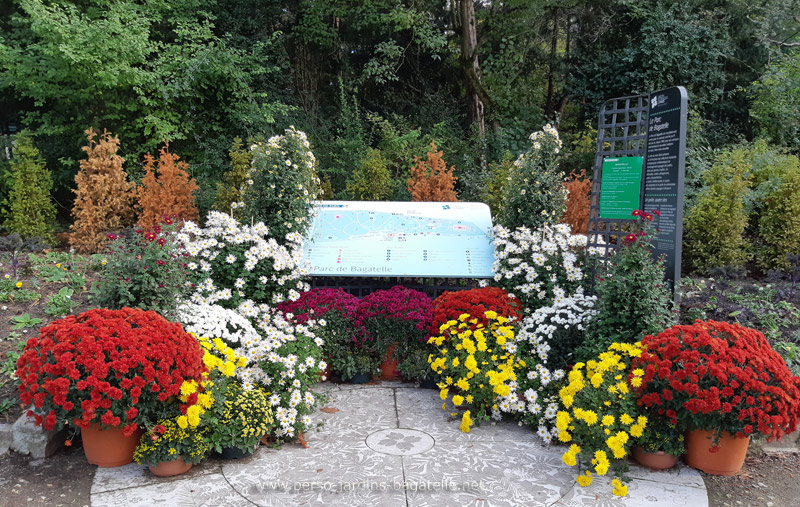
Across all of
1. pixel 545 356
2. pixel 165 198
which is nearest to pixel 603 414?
pixel 545 356

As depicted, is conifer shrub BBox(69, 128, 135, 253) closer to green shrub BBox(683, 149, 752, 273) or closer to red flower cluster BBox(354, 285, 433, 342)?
red flower cluster BBox(354, 285, 433, 342)

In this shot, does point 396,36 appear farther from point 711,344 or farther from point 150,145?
point 711,344

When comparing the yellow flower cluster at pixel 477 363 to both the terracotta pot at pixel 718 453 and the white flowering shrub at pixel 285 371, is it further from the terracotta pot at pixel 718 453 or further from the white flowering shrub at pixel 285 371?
the terracotta pot at pixel 718 453

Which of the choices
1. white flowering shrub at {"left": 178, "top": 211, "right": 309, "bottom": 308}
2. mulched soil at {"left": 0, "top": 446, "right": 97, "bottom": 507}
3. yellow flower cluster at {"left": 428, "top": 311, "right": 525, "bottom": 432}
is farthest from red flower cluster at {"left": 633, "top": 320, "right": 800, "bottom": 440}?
mulched soil at {"left": 0, "top": 446, "right": 97, "bottom": 507}

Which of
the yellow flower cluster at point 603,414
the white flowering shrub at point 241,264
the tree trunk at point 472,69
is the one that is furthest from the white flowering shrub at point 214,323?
the tree trunk at point 472,69

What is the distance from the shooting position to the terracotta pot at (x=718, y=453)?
293cm

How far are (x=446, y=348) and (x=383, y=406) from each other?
0.59m

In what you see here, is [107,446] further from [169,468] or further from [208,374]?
[208,374]

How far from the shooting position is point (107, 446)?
292 cm

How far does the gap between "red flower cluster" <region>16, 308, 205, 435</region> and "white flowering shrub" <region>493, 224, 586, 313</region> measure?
8.29 feet

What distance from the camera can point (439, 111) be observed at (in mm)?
12070

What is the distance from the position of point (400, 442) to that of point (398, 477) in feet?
1.32

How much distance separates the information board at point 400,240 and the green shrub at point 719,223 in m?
2.77

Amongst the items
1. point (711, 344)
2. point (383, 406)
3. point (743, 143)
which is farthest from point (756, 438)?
point (743, 143)
